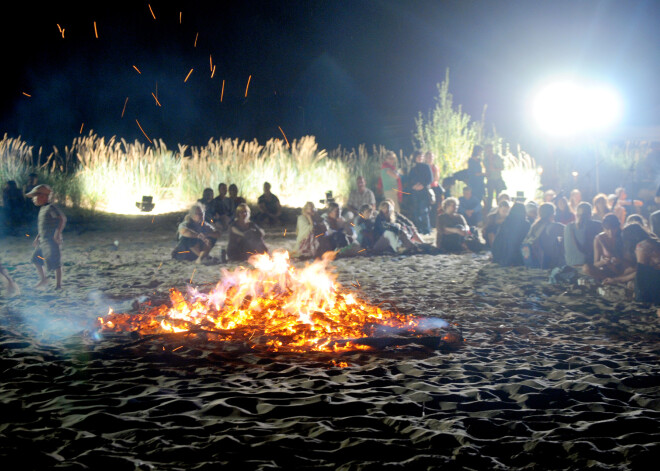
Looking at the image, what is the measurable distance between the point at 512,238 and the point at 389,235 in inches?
95.6

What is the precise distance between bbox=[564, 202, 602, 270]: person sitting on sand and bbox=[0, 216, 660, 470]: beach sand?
1.33m

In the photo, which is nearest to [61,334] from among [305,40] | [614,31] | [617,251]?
[617,251]

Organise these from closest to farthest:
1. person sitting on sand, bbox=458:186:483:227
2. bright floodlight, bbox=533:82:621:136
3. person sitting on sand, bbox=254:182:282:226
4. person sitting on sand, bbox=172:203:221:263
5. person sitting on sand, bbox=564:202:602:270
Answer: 1. person sitting on sand, bbox=564:202:602:270
2. person sitting on sand, bbox=172:203:221:263
3. person sitting on sand, bbox=458:186:483:227
4. person sitting on sand, bbox=254:182:282:226
5. bright floodlight, bbox=533:82:621:136

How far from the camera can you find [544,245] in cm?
1053

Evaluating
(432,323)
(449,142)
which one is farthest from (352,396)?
(449,142)

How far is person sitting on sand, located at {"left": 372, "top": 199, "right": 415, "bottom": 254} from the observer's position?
12438 millimetres

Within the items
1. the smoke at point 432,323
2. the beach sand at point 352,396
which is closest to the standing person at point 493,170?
the beach sand at point 352,396

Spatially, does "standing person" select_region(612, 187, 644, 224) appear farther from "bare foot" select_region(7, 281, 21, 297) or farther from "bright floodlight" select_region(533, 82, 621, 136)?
"bare foot" select_region(7, 281, 21, 297)

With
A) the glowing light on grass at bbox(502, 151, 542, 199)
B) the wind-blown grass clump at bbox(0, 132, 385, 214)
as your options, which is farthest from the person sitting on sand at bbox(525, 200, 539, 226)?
the wind-blown grass clump at bbox(0, 132, 385, 214)

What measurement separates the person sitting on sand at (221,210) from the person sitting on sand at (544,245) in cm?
638

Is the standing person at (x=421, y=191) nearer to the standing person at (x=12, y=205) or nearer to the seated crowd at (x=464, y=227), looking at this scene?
the seated crowd at (x=464, y=227)

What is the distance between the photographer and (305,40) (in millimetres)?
29891

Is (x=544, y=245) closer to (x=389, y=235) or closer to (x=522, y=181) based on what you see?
(x=389, y=235)

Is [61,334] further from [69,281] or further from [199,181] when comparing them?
[199,181]
